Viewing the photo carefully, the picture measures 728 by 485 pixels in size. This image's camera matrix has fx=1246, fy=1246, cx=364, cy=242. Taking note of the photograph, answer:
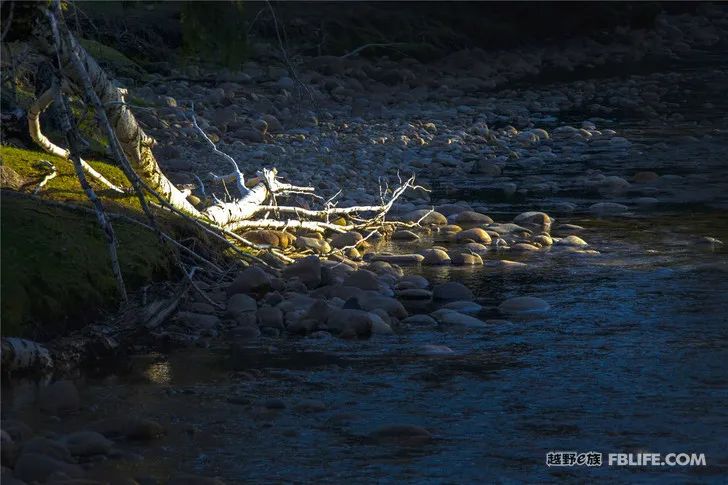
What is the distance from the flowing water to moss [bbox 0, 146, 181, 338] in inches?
19.6

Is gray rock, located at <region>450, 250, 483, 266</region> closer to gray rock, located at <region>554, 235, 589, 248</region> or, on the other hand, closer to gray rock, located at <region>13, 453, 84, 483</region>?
gray rock, located at <region>554, 235, 589, 248</region>

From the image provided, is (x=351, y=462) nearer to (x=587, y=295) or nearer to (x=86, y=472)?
(x=86, y=472)

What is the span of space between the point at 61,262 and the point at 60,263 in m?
0.01

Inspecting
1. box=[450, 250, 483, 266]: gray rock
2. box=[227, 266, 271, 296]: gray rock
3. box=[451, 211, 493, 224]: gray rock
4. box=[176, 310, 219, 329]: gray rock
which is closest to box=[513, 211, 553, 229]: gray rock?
box=[451, 211, 493, 224]: gray rock

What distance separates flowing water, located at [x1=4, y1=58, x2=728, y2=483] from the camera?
536cm

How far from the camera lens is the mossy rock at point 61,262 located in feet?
22.1

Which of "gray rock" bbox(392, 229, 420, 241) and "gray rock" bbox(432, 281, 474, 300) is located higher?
"gray rock" bbox(432, 281, 474, 300)

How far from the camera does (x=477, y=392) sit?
639 cm

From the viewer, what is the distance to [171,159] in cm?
1331

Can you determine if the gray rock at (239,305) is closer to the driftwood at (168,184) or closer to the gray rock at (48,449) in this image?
the driftwood at (168,184)

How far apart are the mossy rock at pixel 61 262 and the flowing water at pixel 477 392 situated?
19.8 inches

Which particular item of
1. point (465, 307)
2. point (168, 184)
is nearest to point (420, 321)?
point (465, 307)

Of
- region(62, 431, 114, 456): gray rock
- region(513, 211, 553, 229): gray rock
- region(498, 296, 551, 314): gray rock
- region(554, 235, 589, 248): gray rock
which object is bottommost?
region(513, 211, 553, 229): gray rock

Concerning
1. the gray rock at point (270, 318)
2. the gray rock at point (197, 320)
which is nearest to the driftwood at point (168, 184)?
the gray rock at point (197, 320)
